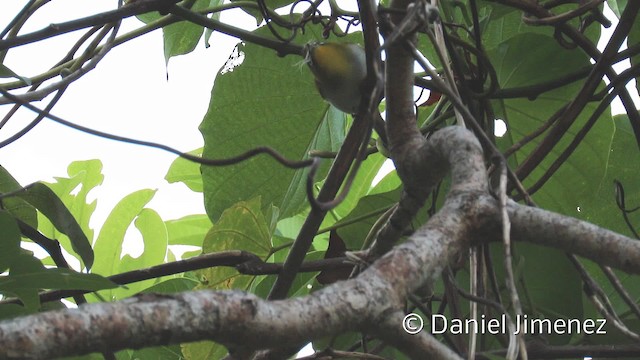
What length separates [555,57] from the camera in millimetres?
873

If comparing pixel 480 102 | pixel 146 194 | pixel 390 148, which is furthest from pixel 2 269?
pixel 146 194

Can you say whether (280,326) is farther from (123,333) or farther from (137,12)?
(137,12)

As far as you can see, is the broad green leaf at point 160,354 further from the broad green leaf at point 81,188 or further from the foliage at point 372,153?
the broad green leaf at point 81,188

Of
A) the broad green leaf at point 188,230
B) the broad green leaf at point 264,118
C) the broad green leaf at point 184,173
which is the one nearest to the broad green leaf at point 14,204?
the broad green leaf at point 264,118

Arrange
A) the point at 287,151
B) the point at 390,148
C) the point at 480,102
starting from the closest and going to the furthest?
1. the point at 390,148
2. the point at 480,102
3. the point at 287,151

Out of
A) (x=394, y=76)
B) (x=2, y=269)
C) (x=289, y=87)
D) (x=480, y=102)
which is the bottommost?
(x=2, y=269)

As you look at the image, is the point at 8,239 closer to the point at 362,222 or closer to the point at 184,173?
the point at 362,222

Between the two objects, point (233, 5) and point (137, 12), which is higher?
point (233, 5)

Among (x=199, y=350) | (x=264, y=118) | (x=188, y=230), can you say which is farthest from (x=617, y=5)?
(x=188, y=230)

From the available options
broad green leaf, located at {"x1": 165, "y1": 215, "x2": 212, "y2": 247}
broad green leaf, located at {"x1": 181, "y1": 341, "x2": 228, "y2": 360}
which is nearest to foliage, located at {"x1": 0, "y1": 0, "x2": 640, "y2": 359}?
broad green leaf, located at {"x1": 181, "y1": 341, "x2": 228, "y2": 360}

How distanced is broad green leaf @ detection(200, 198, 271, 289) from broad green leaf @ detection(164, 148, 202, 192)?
56 centimetres

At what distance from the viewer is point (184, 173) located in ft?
4.84

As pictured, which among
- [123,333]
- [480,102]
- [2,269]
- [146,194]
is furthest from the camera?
[146,194]

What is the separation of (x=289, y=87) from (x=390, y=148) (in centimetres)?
53
